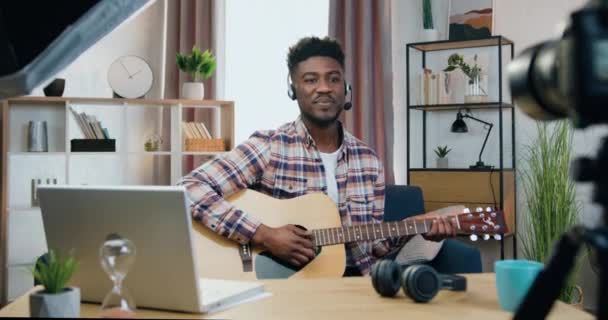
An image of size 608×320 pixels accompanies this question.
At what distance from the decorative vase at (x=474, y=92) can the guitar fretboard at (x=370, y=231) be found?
1925mm

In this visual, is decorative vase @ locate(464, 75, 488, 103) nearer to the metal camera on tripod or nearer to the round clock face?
the round clock face

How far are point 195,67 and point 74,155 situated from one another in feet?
3.05

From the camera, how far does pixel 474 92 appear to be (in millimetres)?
3781

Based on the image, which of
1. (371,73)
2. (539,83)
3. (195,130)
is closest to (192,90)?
(195,130)

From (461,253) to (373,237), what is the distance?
13.6 inches

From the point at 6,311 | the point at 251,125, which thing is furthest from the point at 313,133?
the point at 251,125

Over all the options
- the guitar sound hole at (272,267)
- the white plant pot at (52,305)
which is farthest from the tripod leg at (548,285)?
the guitar sound hole at (272,267)

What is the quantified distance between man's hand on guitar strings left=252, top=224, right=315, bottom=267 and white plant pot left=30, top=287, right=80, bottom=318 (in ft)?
3.36

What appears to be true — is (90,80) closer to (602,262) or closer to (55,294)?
(55,294)

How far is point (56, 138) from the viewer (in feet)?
13.8

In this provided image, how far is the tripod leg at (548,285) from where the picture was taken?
2.01 ft

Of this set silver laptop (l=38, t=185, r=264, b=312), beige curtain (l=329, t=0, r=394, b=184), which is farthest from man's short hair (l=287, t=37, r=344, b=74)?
beige curtain (l=329, t=0, r=394, b=184)

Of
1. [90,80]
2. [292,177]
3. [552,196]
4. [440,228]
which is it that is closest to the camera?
[440,228]

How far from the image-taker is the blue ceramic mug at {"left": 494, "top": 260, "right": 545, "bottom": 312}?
1.17 meters
